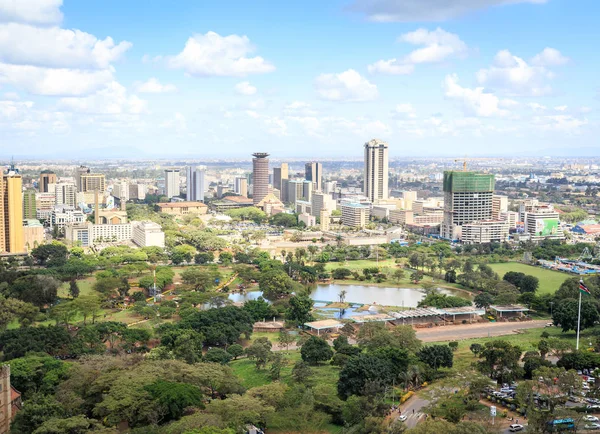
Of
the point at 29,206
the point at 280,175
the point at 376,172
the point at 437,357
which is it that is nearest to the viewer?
the point at 437,357

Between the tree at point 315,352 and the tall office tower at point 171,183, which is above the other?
the tall office tower at point 171,183

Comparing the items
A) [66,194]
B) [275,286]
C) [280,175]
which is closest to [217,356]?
[275,286]

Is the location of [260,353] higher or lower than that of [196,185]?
lower

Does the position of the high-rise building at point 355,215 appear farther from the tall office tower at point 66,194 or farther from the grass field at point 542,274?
the tall office tower at point 66,194

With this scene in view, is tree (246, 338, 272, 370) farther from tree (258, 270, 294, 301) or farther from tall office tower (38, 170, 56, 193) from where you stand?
tall office tower (38, 170, 56, 193)

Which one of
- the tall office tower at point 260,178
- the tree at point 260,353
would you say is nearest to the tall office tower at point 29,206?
the tall office tower at point 260,178

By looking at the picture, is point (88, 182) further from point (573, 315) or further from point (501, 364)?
point (501, 364)
